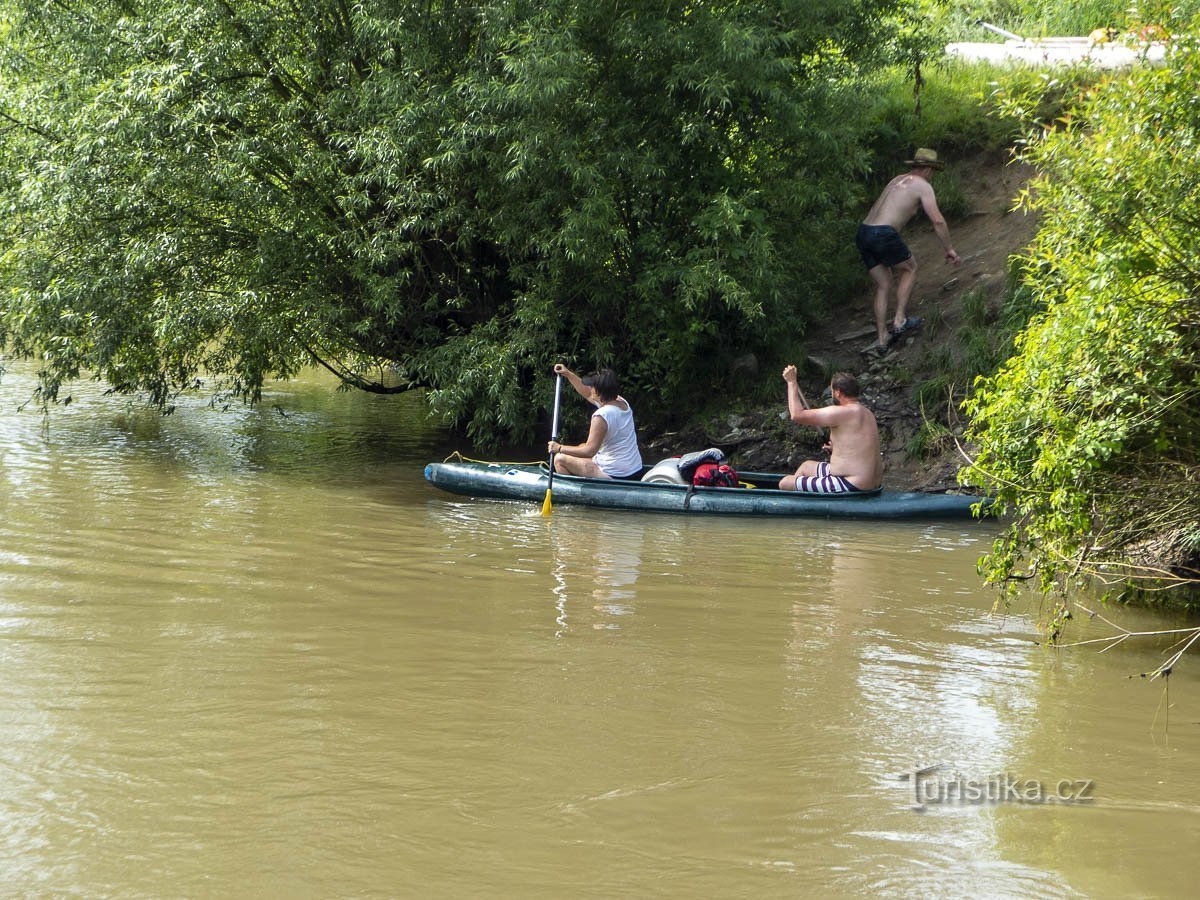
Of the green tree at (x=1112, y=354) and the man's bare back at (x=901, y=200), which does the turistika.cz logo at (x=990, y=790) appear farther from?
the man's bare back at (x=901, y=200)

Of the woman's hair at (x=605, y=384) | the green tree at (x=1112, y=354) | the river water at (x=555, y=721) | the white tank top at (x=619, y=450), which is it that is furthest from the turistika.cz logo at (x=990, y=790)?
the white tank top at (x=619, y=450)

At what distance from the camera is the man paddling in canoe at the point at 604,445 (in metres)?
10.4

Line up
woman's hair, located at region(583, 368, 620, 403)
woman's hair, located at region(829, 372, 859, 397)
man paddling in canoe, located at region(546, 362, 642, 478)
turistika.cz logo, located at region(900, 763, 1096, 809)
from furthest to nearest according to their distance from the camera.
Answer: man paddling in canoe, located at region(546, 362, 642, 478)
woman's hair, located at region(583, 368, 620, 403)
woman's hair, located at region(829, 372, 859, 397)
turistika.cz logo, located at region(900, 763, 1096, 809)

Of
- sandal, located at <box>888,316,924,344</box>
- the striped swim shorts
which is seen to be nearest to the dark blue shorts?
sandal, located at <box>888,316,924,344</box>

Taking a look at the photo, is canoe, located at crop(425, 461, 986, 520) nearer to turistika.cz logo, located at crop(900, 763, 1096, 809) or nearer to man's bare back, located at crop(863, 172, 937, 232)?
man's bare back, located at crop(863, 172, 937, 232)

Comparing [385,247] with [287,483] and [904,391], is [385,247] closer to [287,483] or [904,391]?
Answer: [287,483]

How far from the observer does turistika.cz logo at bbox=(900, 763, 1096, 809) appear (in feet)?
14.2

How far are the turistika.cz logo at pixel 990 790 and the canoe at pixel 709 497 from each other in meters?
4.95

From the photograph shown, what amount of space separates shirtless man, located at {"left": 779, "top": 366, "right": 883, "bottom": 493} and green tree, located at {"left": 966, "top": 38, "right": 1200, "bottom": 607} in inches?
138

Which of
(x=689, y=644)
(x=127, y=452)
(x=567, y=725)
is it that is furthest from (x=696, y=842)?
(x=127, y=452)

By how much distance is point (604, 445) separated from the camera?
34.7 feet

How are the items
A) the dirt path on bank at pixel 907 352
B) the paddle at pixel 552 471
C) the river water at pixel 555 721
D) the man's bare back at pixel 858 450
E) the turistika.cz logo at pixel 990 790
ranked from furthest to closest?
the dirt path on bank at pixel 907 352 → the paddle at pixel 552 471 → the man's bare back at pixel 858 450 → the turistika.cz logo at pixel 990 790 → the river water at pixel 555 721

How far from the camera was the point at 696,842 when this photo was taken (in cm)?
397

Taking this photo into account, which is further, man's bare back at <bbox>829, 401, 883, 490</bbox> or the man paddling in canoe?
the man paddling in canoe
